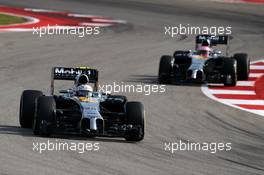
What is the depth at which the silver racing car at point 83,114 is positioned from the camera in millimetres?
16391

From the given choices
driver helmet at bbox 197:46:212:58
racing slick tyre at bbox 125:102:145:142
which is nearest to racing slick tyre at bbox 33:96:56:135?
racing slick tyre at bbox 125:102:145:142

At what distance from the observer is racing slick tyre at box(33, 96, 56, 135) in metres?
16.3

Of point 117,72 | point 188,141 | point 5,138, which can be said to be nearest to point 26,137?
point 5,138

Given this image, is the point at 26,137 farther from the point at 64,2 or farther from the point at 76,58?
the point at 64,2

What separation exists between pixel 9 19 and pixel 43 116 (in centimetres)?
1969

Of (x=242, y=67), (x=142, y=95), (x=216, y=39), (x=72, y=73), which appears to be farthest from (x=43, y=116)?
(x=242, y=67)

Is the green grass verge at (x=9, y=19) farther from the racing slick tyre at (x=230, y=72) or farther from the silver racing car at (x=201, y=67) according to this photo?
the racing slick tyre at (x=230, y=72)

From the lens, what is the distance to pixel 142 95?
2188cm

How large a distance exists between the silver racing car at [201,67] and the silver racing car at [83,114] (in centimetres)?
598

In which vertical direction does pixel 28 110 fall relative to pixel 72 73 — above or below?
below

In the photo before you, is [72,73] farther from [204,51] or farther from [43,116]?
[204,51]

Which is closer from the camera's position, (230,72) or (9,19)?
(230,72)

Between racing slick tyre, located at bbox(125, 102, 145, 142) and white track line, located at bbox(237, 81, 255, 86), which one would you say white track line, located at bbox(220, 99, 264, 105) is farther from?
racing slick tyre, located at bbox(125, 102, 145, 142)

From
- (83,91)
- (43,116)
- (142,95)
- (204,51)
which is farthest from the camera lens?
(204,51)
